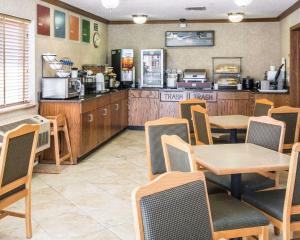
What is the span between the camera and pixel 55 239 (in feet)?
11.7

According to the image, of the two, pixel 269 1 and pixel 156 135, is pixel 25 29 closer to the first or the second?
pixel 156 135

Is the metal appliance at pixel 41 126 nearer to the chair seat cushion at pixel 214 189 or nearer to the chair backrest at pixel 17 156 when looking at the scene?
the chair backrest at pixel 17 156

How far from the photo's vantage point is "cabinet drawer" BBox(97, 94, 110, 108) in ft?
23.5

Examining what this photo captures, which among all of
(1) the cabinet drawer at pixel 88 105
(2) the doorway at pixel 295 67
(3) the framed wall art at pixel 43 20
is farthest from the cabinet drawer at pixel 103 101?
(2) the doorway at pixel 295 67

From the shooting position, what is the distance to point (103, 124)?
7.51 metres

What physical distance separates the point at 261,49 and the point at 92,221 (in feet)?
22.2

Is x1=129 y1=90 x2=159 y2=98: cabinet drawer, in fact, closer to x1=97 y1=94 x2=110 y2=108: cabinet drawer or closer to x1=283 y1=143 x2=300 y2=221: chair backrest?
x1=97 y1=94 x2=110 y2=108: cabinet drawer

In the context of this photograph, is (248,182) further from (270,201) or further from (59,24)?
(59,24)

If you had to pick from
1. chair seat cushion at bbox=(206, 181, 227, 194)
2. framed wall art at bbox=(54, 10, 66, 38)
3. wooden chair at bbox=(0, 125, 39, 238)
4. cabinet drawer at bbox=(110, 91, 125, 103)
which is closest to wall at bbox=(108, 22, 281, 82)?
cabinet drawer at bbox=(110, 91, 125, 103)

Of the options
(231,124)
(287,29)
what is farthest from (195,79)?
(231,124)

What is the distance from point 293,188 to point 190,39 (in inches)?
287

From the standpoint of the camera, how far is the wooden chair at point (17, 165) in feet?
10.3

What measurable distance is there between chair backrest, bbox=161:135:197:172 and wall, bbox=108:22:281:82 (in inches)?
277

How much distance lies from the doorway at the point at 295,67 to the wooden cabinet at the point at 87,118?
3383 mm
